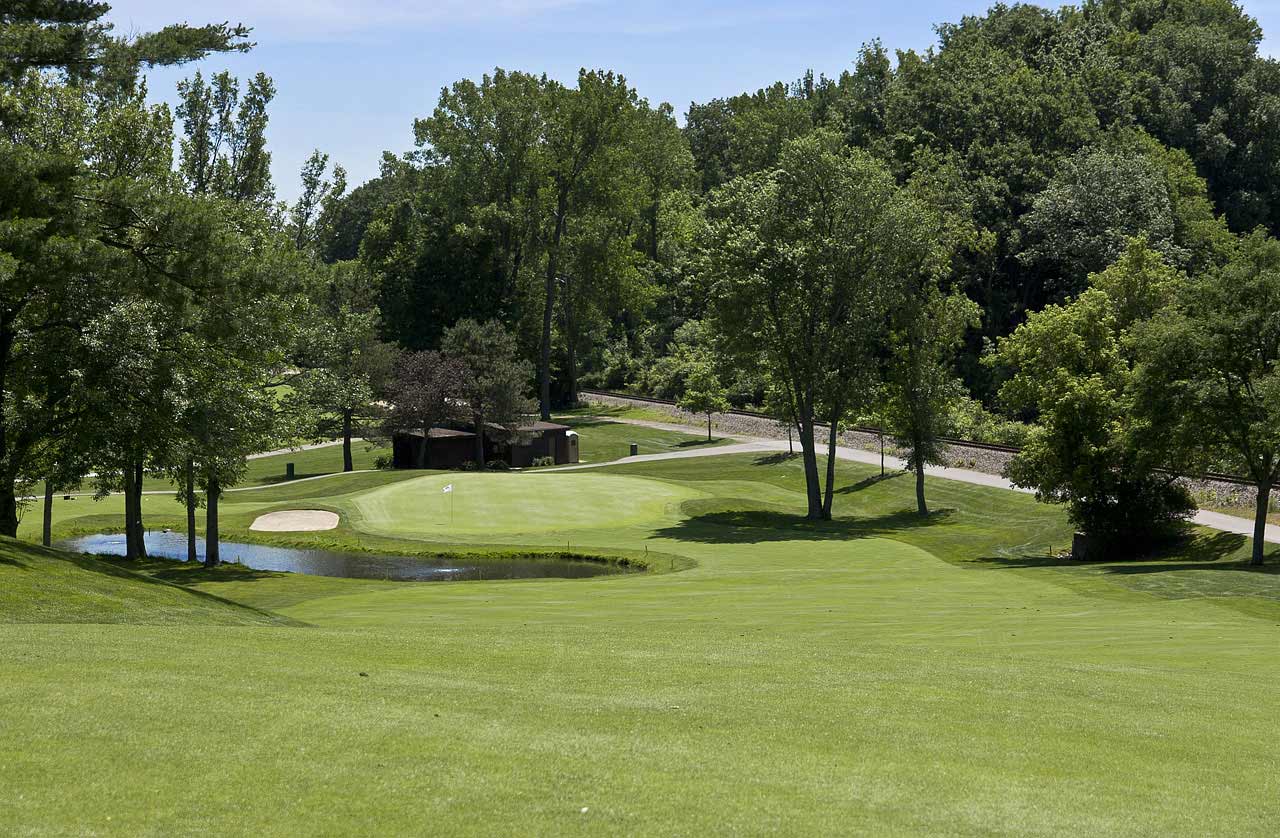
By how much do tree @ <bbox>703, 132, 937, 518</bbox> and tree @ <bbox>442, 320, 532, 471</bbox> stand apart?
23.3m

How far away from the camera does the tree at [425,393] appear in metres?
73.0

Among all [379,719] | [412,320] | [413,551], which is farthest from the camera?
[412,320]

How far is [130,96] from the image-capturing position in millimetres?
31453

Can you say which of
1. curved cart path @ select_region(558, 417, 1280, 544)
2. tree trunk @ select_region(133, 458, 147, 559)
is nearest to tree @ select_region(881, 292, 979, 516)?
curved cart path @ select_region(558, 417, 1280, 544)

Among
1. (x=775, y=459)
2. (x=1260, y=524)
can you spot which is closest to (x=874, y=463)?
(x=775, y=459)

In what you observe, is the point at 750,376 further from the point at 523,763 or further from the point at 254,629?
the point at 523,763

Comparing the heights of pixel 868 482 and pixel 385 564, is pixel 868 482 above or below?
above

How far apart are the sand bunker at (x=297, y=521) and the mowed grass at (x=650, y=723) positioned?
2433 cm

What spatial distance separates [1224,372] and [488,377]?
156 feet

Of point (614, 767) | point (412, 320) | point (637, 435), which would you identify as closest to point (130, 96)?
point (614, 767)

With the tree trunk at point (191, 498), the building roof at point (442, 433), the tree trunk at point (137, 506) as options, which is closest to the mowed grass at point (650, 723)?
the tree trunk at point (191, 498)

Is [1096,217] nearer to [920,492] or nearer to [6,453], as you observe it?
[920,492]

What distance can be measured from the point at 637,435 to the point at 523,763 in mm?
76443

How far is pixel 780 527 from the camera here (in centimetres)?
5069
